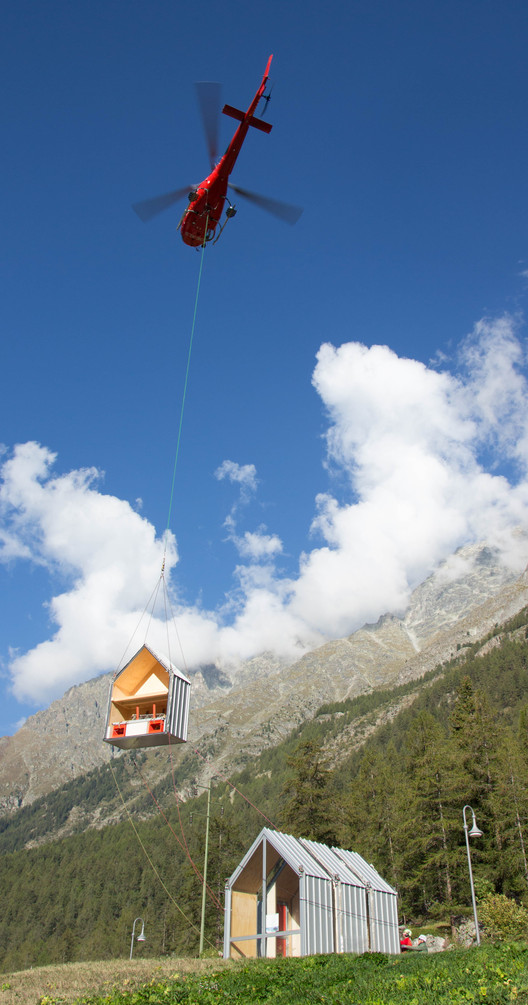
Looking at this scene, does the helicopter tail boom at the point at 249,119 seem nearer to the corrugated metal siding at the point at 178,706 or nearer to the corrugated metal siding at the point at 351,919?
Result: the corrugated metal siding at the point at 178,706

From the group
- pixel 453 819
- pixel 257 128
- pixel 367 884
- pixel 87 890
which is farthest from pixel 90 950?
pixel 257 128

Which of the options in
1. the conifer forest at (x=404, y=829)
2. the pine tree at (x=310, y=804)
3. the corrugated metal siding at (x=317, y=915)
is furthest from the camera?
the pine tree at (x=310, y=804)

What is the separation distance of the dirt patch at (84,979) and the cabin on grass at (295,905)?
15.9 ft

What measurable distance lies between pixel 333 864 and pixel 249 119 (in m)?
29.0

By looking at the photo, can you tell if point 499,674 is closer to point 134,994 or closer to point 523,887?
point 523,887

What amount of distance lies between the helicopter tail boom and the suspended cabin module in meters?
17.0

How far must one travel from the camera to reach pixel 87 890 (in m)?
145

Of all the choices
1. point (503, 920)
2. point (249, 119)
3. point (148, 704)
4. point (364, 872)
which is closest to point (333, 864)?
point (364, 872)

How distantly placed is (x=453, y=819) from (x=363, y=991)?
124ft

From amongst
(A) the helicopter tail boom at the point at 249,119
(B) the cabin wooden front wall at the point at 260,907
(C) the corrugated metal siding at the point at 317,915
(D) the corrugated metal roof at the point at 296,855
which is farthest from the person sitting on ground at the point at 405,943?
(A) the helicopter tail boom at the point at 249,119

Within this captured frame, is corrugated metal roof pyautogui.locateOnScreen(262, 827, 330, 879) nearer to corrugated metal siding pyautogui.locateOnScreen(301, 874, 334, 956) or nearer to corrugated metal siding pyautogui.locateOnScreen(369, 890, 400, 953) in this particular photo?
corrugated metal siding pyautogui.locateOnScreen(301, 874, 334, 956)

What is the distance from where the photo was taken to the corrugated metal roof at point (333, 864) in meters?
27.6

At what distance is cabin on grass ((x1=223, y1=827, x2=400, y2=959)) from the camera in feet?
81.3

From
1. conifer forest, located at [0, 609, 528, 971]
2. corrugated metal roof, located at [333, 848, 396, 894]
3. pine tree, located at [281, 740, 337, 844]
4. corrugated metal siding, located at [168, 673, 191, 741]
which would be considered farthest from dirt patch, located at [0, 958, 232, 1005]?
pine tree, located at [281, 740, 337, 844]
